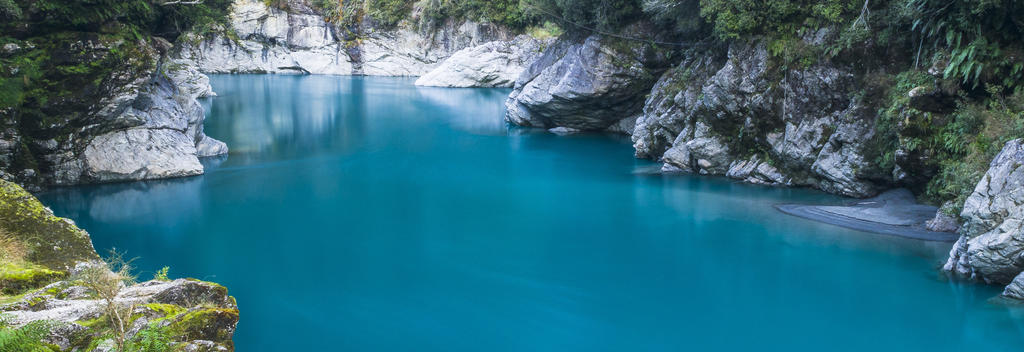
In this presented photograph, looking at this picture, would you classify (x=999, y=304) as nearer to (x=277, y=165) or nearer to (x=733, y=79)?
(x=733, y=79)

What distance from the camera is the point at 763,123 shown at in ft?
61.8

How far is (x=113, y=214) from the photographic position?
16906 mm

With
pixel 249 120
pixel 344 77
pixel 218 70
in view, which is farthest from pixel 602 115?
pixel 218 70

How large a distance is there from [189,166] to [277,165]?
2.87 metres

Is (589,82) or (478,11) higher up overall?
(478,11)

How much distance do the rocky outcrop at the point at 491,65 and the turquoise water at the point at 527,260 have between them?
105ft

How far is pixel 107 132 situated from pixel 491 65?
3766cm

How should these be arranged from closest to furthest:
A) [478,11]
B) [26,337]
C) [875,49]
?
[26,337] < [875,49] < [478,11]

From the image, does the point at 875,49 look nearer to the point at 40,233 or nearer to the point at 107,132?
the point at 40,233

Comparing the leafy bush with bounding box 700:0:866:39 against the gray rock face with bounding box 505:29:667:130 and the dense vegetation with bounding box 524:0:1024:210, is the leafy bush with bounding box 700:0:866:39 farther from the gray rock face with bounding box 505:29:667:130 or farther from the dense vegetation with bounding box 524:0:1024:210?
the gray rock face with bounding box 505:29:667:130

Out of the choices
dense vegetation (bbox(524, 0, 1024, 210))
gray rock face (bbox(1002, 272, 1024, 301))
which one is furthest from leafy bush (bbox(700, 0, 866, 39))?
gray rock face (bbox(1002, 272, 1024, 301))

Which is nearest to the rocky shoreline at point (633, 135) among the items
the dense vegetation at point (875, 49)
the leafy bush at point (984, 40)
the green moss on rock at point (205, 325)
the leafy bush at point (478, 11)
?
the green moss on rock at point (205, 325)

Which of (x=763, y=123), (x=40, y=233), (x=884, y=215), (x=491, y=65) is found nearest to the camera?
(x=40, y=233)

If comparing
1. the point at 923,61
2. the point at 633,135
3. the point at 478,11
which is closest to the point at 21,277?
the point at 923,61
